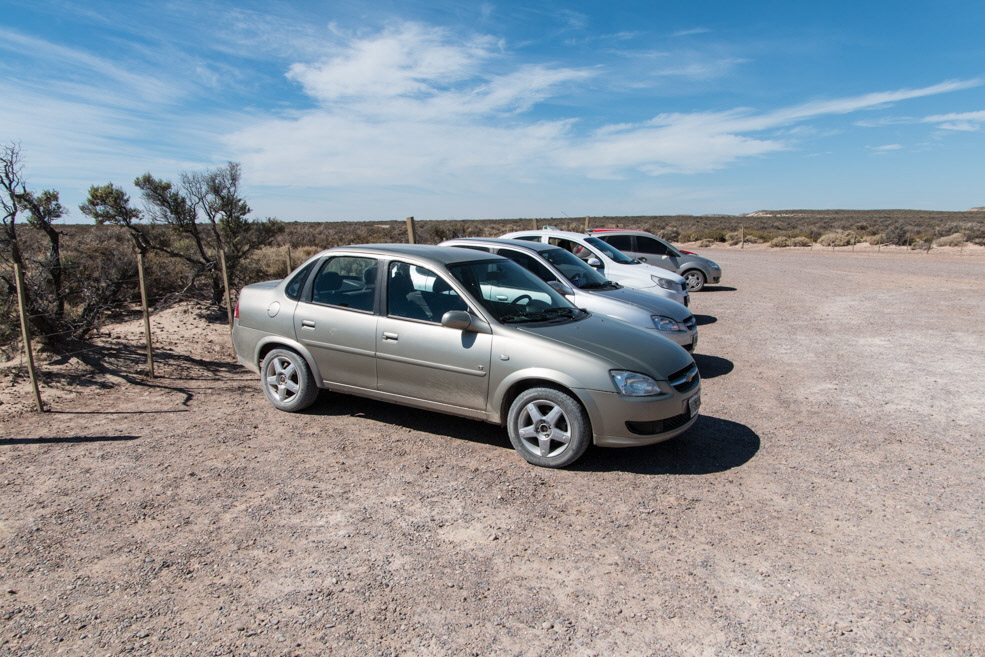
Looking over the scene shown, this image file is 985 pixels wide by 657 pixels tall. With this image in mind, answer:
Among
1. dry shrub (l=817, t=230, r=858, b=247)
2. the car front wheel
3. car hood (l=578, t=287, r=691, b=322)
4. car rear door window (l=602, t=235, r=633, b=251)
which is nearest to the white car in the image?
car hood (l=578, t=287, r=691, b=322)

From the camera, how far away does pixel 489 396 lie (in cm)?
506

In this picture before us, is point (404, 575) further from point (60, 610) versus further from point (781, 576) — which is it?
point (781, 576)

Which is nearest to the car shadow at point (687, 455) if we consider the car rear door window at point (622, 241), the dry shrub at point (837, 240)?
the car rear door window at point (622, 241)

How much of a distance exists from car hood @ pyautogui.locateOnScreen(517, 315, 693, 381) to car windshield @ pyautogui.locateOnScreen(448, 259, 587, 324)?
0.73 feet

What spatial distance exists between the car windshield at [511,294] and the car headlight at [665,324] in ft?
7.03

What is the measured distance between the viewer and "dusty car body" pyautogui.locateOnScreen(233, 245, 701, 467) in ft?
15.6

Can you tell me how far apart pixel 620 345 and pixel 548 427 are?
0.89m

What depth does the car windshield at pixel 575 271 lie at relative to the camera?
8695mm

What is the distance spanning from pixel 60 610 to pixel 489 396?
2.96 meters

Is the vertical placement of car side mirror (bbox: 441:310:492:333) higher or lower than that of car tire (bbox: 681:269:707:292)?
higher

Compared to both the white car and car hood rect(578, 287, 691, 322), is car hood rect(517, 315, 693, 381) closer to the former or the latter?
car hood rect(578, 287, 691, 322)

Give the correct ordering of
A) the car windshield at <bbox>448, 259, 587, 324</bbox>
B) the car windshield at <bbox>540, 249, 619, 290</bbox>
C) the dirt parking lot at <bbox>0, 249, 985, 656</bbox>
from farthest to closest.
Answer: the car windshield at <bbox>540, 249, 619, 290</bbox> → the car windshield at <bbox>448, 259, 587, 324</bbox> → the dirt parking lot at <bbox>0, 249, 985, 656</bbox>

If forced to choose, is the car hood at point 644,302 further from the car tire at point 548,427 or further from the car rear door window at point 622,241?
the car rear door window at point 622,241

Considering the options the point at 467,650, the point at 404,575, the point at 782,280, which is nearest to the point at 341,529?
the point at 404,575
